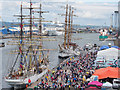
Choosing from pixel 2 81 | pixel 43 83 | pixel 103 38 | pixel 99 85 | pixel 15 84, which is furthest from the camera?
pixel 103 38

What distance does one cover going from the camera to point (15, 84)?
33938 millimetres

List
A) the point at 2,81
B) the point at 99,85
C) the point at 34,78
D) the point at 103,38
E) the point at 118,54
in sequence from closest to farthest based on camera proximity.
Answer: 1. the point at 99,85
2. the point at 34,78
3. the point at 2,81
4. the point at 118,54
5. the point at 103,38

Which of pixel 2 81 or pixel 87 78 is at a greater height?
pixel 87 78

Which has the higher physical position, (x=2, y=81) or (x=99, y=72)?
(x=99, y=72)

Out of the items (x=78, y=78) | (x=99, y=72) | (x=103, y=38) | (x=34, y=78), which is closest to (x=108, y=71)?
(x=99, y=72)

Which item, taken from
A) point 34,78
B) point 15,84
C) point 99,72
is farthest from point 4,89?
point 99,72

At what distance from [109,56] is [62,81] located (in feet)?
52.6

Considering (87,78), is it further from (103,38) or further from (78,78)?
(103,38)

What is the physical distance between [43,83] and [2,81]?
13.6 metres

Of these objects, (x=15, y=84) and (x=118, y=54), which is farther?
(x=118, y=54)

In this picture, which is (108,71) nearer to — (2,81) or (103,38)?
(2,81)

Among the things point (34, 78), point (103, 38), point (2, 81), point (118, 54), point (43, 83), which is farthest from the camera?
point (103, 38)

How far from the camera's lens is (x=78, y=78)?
3159cm

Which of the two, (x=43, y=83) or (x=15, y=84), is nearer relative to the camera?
(x=43, y=83)
